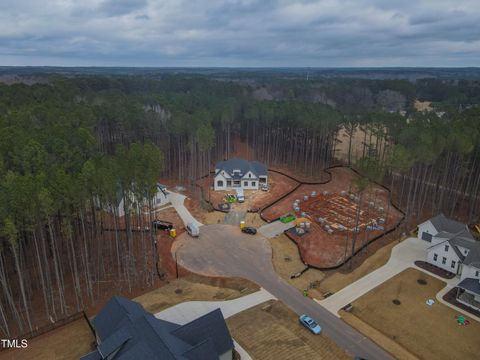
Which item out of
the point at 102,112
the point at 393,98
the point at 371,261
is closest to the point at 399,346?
the point at 371,261

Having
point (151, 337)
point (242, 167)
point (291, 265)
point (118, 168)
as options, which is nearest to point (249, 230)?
point (291, 265)

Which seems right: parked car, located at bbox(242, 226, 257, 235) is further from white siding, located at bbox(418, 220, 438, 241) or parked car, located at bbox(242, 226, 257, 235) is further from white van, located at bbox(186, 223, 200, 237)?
white siding, located at bbox(418, 220, 438, 241)

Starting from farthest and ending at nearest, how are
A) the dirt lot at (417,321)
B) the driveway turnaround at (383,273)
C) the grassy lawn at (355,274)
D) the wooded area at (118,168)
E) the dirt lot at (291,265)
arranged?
the dirt lot at (291,265)
the grassy lawn at (355,274)
the driveway turnaround at (383,273)
the wooded area at (118,168)
the dirt lot at (417,321)

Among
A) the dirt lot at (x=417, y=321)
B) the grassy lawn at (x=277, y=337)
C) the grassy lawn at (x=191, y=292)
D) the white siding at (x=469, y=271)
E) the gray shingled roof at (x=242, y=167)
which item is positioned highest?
the gray shingled roof at (x=242, y=167)

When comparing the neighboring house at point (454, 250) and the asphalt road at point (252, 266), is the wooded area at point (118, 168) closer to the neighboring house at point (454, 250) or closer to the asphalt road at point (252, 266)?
the asphalt road at point (252, 266)

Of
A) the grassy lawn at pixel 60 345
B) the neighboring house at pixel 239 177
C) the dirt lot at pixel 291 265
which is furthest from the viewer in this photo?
the neighboring house at pixel 239 177

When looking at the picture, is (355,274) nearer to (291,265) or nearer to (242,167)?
(291,265)

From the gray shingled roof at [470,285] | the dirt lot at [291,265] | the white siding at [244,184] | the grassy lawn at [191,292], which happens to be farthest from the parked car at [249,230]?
the gray shingled roof at [470,285]
